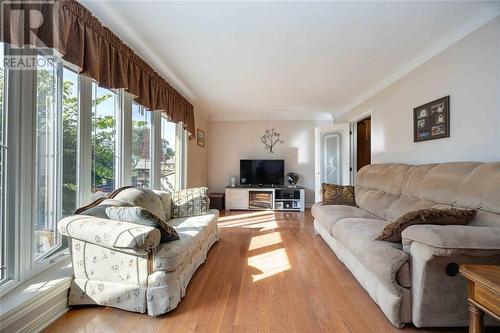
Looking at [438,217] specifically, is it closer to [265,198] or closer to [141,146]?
[141,146]

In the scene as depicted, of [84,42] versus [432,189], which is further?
[432,189]

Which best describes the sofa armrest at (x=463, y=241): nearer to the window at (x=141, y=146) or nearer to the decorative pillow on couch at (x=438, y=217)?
the decorative pillow on couch at (x=438, y=217)

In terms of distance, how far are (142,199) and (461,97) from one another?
3234mm

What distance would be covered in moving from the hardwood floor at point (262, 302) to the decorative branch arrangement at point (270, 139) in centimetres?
338

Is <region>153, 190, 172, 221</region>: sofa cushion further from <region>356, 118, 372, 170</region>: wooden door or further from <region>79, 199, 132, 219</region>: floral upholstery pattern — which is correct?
<region>356, 118, 372, 170</region>: wooden door

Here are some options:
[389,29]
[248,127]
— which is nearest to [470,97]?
[389,29]

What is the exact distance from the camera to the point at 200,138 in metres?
5.07

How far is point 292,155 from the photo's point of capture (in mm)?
5703

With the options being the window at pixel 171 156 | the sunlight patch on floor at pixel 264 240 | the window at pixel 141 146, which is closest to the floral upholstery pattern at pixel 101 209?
the window at pixel 141 146

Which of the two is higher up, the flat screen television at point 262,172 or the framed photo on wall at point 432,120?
the framed photo on wall at point 432,120

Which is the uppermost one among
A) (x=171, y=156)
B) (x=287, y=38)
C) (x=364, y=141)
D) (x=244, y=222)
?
(x=287, y=38)

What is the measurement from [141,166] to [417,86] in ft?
11.8

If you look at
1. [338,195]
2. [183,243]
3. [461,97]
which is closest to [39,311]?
[183,243]

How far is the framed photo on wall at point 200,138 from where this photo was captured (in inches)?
192
